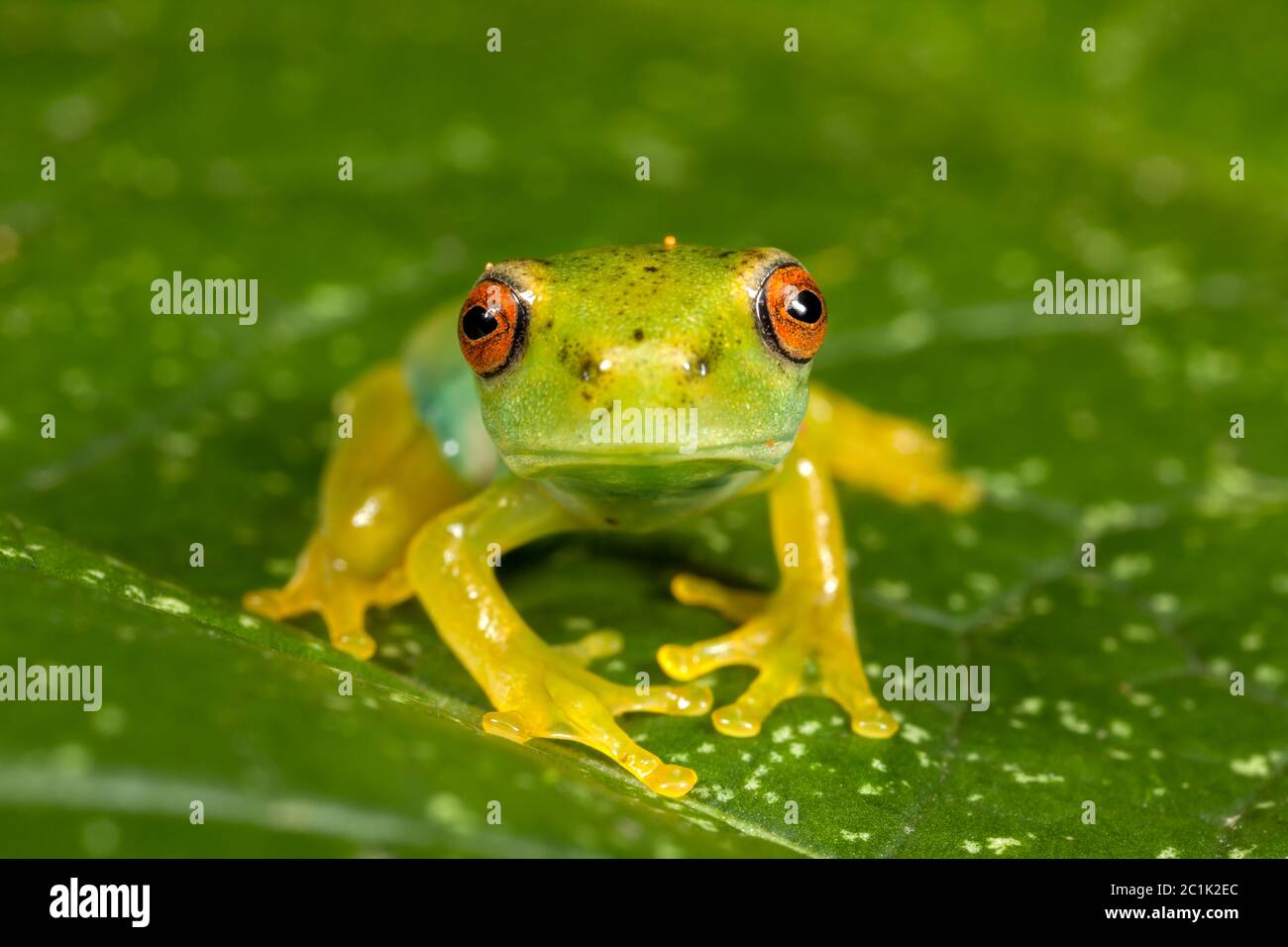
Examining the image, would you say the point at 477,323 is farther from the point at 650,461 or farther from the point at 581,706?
the point at 581,706

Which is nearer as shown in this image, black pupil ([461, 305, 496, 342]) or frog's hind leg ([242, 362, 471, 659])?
black pupil ([461, 305, 496, 342])
